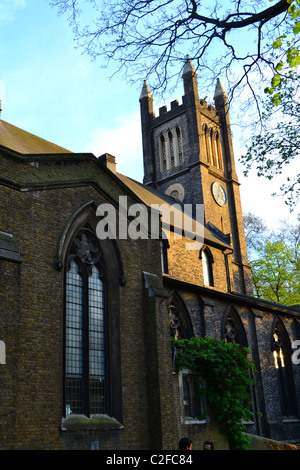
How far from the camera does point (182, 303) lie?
20.6 m

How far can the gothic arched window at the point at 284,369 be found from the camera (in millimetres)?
26141

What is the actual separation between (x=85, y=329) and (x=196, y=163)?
69.0 ft

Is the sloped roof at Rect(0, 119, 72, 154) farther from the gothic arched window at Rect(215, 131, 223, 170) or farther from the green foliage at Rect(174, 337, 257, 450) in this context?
the gothic arched window at Rect(215, 131, 223, 170)

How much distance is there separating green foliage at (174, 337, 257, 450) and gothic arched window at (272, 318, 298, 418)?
1030 cm

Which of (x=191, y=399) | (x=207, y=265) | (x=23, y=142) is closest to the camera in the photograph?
(x=191, y=399)

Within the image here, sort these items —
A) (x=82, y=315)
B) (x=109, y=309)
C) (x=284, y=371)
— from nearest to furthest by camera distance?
(x=82, y=315) < (x=109, y=309) < (x=284, y=371)

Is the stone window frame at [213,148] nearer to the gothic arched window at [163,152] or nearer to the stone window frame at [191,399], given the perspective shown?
the gothic arched window at [163,152]

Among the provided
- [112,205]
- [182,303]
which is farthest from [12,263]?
[182,303]

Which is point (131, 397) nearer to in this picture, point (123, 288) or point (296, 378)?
point (123, 288)

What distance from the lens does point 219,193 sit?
32.7 metres

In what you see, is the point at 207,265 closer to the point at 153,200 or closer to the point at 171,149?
the point at 153,200

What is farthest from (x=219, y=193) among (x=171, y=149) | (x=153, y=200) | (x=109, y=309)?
(x=109, y=309)

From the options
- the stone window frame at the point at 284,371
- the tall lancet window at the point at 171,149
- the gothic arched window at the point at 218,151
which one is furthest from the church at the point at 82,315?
the gothic arched window at the point at 218,151

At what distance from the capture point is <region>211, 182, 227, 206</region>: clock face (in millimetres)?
32062
